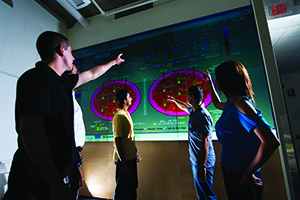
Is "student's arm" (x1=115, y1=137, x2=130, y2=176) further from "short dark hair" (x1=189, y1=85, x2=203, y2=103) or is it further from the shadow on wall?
the shadow on wall

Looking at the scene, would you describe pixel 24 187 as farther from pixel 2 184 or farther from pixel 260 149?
pixel 2 184

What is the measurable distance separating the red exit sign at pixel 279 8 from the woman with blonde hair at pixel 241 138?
1.24 metres

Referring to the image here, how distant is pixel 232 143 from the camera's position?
0.94m

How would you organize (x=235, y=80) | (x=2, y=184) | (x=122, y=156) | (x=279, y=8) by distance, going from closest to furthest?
(x=235, y=80) → (x=122, y=156) → (x=279, y=8) → (x=2, y=184)

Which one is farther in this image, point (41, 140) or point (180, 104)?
point (180, 104)

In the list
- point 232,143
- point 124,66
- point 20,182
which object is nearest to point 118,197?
point 20,182

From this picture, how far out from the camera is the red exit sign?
164cm

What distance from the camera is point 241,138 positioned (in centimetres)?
91

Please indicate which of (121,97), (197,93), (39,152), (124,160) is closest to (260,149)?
(197,93)

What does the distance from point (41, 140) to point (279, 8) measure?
237cm

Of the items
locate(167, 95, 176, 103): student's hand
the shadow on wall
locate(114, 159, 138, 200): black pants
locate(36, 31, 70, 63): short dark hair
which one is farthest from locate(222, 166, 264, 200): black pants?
the shadow on wall

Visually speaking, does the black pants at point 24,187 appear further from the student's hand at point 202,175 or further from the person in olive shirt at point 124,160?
the student's hand at point 202,175

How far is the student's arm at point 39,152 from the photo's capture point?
0.59 metres

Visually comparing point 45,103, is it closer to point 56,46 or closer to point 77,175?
point 56,46
